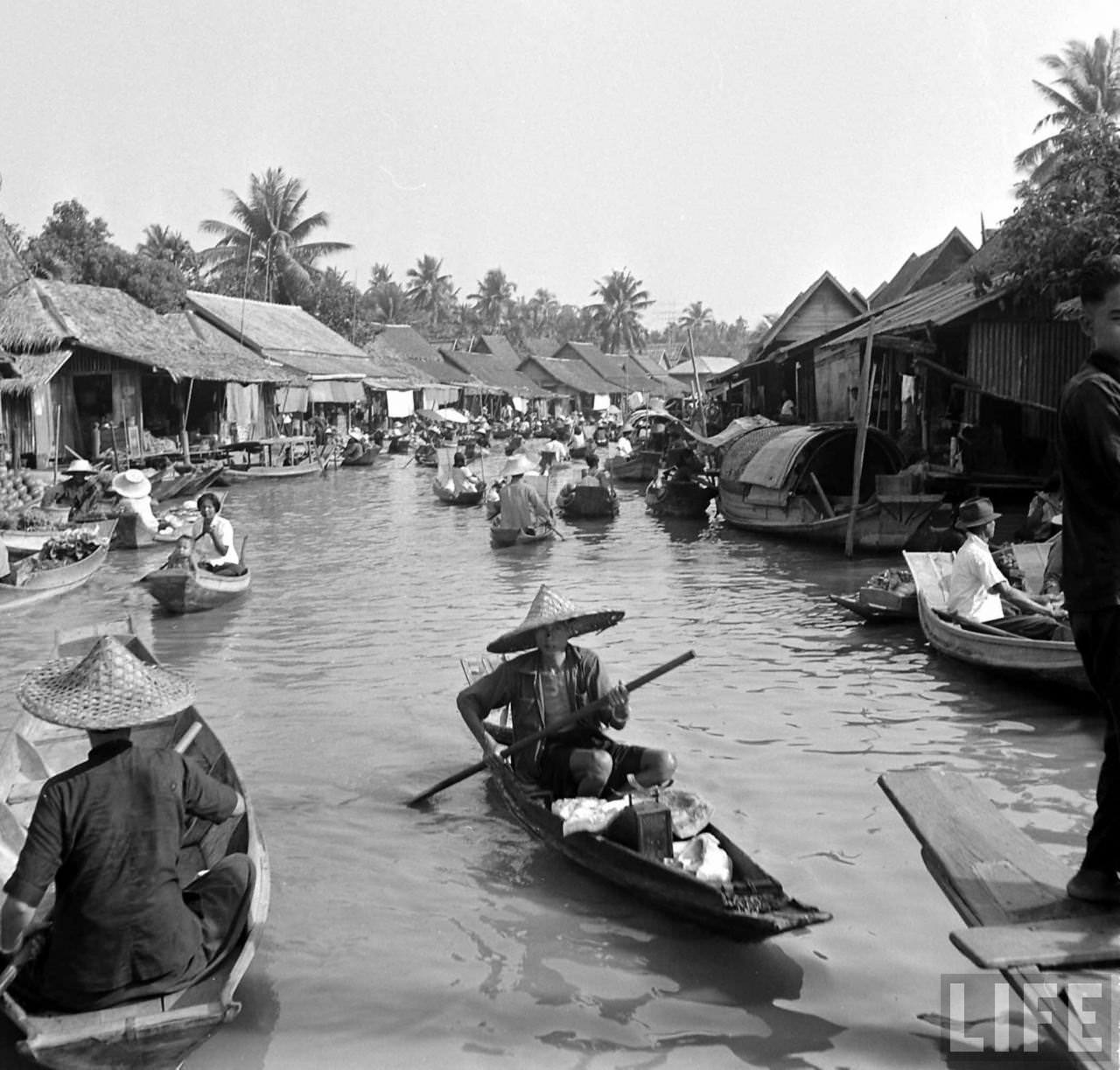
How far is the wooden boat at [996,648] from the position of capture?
7.33 m

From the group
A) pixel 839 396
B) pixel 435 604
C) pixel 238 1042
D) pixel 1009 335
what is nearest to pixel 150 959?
pixel 238 1042

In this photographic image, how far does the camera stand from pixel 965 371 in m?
16.7

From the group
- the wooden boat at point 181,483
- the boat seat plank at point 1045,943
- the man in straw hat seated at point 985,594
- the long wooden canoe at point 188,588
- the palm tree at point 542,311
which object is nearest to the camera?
the boat seat plank at point 1045,943

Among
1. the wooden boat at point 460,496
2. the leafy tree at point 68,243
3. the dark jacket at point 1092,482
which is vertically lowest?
the wooden boat at point 460,496

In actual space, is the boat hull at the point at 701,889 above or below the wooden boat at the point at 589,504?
below

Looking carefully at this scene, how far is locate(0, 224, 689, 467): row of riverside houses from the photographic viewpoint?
21.3 m

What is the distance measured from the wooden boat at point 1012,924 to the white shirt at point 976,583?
4.23 m

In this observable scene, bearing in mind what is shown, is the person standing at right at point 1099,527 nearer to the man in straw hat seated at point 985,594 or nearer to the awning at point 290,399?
the man in straw hat seated at point 985,594

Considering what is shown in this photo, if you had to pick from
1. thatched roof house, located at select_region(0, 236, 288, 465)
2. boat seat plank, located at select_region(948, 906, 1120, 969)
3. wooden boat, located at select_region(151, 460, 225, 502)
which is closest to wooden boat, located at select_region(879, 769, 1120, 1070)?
boat seat plank, located at select_region(948, 906, 1120, 969)

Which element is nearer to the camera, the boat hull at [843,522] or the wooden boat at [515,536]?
the boat hull at [843,522]

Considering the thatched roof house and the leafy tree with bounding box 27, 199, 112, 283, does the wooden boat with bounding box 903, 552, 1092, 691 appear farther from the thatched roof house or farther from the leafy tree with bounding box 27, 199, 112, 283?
the leafy tree with bounding box 27, 199, 112, 283

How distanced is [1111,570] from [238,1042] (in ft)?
10.8

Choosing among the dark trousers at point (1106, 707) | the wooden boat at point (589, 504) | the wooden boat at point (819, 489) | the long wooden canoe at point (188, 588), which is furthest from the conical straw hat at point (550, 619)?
the wooden boat at point (589, 504)

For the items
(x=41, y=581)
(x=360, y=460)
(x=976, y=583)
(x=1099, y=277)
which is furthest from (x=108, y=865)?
(x=360, y=460)
